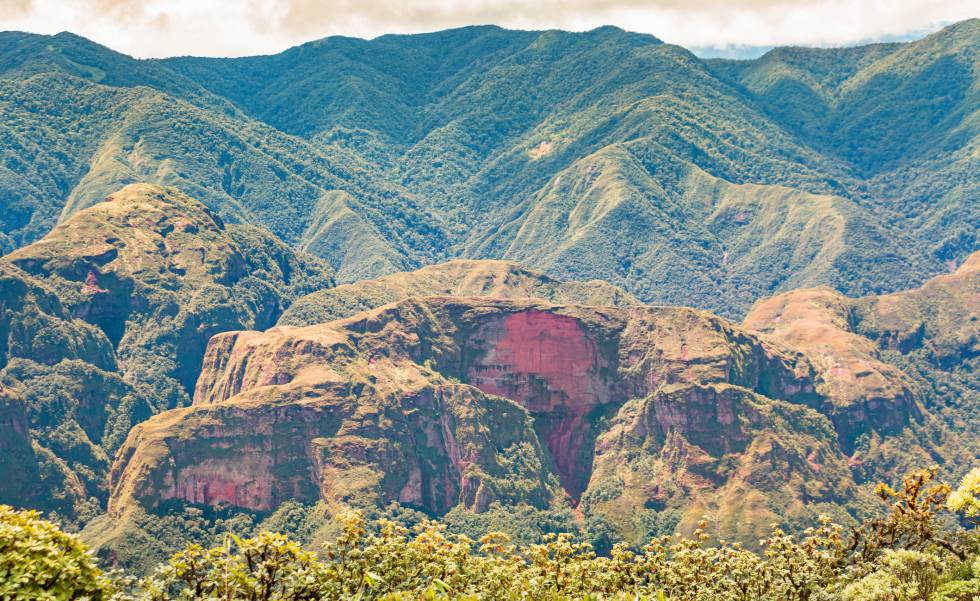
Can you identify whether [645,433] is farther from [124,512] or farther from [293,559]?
[293,559]

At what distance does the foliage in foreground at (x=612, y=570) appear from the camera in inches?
2108

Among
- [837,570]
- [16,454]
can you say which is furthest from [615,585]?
[16,454]

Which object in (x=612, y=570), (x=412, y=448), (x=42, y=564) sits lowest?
(x=412, y=448)

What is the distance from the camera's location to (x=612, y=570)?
69250 millimetres

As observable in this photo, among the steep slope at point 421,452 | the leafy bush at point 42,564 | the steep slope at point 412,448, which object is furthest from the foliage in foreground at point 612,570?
the steep slope at point 412,448

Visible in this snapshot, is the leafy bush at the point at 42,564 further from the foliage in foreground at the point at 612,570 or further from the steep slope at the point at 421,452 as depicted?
the steep slope at the point at 421,452

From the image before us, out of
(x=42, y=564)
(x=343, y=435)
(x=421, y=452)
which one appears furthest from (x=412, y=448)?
(x=42, y=564)

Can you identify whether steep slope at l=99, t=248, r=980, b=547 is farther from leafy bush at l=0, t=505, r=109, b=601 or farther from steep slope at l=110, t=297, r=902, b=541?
leafy bush at l=0, t=505, r=109, b=601

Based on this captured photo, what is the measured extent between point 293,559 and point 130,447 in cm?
12882

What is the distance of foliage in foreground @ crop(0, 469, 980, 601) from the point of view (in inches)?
2108

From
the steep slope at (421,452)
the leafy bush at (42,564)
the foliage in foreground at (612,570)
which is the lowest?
the steep slope at (421,452)

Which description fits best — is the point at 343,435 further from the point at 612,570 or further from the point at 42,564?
the point at 42,564

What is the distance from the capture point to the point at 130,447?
175000mm

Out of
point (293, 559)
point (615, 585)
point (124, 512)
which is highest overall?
point (293, 559)
